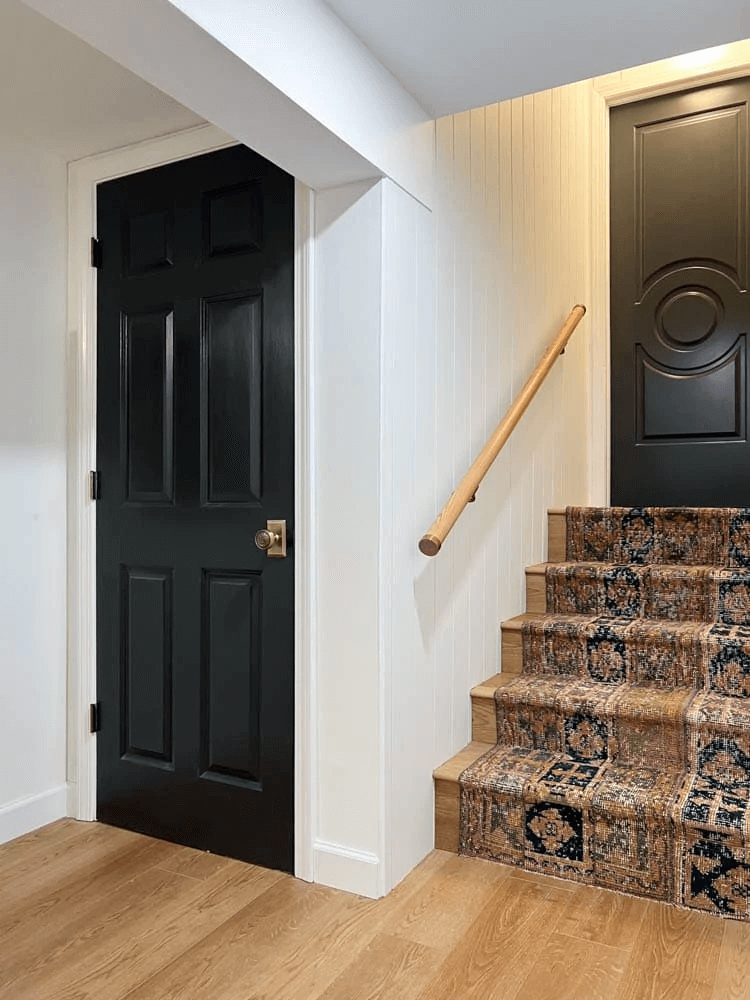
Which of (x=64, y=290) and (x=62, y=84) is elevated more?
(x=62, y=84)

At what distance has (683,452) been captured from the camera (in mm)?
3404

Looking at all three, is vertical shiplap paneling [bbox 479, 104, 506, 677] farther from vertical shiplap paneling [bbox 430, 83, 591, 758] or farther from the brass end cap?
the brass end cap

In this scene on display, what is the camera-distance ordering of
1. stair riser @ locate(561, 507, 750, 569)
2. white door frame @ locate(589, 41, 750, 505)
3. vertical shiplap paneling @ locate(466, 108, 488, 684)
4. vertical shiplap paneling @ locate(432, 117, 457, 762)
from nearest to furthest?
vertical shiplap paneling @ locate(432, 117, 457, 762)
vertical shiplap paneling @ locate(466, 108, 488, 684)
stair riser @ locate(561, 507, 750, 569)
white door frame @ locate(589, 41, 750, 505)

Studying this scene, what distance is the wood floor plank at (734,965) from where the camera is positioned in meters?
1.53

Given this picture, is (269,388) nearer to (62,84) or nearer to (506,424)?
(506,424)

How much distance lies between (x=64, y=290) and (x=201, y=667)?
4.08 ft

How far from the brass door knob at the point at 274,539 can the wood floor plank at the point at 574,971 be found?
109 cm

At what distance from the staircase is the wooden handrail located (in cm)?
61

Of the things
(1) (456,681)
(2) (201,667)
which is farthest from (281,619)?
(1) (456,681)

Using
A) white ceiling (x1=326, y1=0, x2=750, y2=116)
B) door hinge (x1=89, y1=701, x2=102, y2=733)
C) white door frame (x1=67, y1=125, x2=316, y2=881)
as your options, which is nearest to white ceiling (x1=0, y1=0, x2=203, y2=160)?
white door frame (x1=67, y1=125, x2=316, y2=881)

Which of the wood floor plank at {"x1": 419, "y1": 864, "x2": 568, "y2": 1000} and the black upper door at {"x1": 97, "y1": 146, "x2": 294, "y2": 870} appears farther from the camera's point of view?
the black upper door at {"x1": 97, "y1": 146, "x2": 294, "y2": 870}

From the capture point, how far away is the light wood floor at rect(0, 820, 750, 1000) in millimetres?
1575

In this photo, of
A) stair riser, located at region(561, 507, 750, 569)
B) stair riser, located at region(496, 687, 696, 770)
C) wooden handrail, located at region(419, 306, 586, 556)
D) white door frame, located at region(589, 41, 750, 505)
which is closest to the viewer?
wooden handrail, located at region(419, 306, 586, 556)

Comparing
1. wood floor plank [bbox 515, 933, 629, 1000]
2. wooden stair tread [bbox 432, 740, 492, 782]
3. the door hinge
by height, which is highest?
the door hinge
